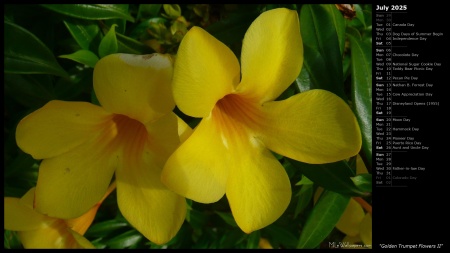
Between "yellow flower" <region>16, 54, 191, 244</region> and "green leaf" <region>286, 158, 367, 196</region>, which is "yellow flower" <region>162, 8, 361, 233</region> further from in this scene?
"green leaf" <region>286, 158, 367, 196</region>

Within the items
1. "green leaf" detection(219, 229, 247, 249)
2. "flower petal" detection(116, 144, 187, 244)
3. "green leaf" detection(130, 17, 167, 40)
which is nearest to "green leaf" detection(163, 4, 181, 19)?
"green leaf" detection(130, 17, 167, 40)

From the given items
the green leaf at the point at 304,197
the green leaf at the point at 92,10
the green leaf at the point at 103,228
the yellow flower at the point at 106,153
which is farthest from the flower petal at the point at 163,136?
the green leaf at the point at 103,228

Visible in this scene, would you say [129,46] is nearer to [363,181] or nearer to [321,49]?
[321,49]

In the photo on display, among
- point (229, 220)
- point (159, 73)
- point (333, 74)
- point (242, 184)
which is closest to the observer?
point (159, 73)

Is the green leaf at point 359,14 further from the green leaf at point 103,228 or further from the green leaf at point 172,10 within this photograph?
the green leaf at point 103,228

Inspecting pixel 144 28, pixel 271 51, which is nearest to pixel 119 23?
pixel 144 28
